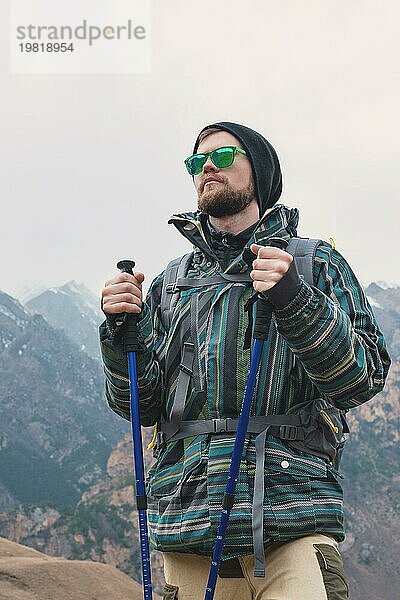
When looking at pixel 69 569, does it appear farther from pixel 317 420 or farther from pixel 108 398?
pixel 317 420

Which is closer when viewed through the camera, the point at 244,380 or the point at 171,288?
the point at 244,380

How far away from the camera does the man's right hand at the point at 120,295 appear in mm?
3387

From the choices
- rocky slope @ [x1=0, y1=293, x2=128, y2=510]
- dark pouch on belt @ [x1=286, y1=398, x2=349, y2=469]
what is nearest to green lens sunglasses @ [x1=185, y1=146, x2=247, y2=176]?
dark pouch on belt @ [x1=286, y1=398, x2=349, y2=469]

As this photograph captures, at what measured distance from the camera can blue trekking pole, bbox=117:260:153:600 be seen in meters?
3.28

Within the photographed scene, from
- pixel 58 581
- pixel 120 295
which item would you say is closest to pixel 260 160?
pixel 120 295

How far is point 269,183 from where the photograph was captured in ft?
12.3

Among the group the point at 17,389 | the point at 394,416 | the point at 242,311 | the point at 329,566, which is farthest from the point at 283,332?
the point at 17,389

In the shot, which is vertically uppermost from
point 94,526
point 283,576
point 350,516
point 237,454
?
point 237,454

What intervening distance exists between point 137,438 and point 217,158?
4.01 ft

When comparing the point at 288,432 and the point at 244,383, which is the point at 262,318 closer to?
the point at 244,383

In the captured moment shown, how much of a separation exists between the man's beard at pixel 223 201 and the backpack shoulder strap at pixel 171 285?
0.91ft

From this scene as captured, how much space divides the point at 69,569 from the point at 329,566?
4820mm

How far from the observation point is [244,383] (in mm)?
3299

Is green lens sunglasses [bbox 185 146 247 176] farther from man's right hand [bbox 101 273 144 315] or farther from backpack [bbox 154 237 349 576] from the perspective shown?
man's right hand [bbox 101 273 144 315]
